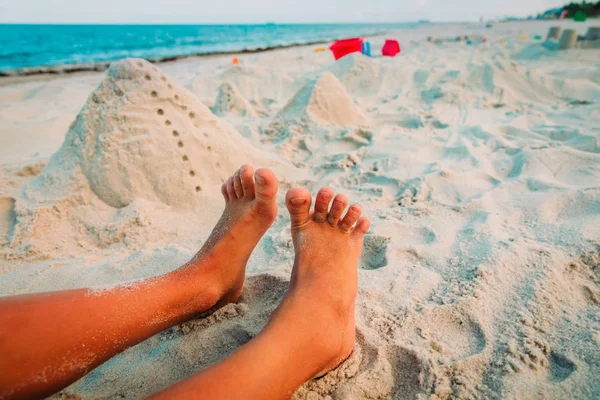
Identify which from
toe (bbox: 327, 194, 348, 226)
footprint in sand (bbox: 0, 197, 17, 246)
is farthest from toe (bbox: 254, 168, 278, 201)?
footprint in sand (bbox: 0, 197, 17, 246)

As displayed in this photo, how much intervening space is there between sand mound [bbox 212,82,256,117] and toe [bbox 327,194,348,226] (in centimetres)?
307

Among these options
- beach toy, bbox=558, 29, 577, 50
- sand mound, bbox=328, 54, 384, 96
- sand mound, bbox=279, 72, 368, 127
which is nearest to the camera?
sand mound, bbox=279, 72, 368, 127

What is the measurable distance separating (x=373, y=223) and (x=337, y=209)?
0.52 m

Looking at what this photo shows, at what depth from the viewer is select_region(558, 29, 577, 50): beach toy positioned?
6.87m

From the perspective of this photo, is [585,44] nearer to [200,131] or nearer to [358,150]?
[358,150]

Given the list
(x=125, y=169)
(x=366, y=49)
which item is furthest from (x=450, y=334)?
(x=366, y=49)

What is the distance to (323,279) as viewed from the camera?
4.10ft

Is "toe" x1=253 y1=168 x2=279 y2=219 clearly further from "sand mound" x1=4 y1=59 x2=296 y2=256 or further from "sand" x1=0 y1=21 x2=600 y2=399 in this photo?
"sand mound" x1=4 y1=59 x2=296 y2=256

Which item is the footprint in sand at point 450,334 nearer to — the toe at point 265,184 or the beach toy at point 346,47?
the toe at point 265,184

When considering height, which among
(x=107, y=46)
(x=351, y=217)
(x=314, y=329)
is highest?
(x=351, y=217)

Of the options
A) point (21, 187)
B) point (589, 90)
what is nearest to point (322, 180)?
point (21, 187)

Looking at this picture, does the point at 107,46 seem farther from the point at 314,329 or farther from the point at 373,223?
the point at 314,329

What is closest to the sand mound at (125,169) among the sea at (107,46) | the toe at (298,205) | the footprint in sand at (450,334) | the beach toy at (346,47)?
the toe at (298,205)

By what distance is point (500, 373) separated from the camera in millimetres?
1006
